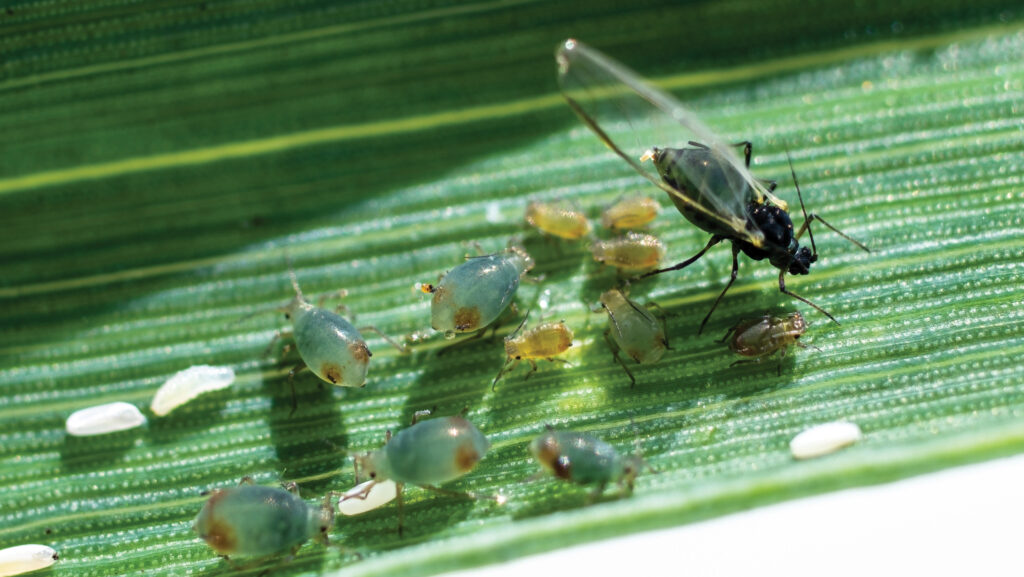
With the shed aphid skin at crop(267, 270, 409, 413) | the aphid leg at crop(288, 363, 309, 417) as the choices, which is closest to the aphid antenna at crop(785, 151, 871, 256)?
the shed aphid skin at crop(267, 270, 409, 413)

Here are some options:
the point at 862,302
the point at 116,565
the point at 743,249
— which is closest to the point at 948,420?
the point at 862,302

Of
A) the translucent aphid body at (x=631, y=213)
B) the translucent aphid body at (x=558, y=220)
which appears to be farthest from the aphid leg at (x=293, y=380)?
the translucent aphid body at (x=631, y=213)

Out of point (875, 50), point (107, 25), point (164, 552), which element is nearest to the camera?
point (164, 552)

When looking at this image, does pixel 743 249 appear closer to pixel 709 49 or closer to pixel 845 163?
pixel 845 163

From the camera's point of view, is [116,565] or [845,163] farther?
[845,163]

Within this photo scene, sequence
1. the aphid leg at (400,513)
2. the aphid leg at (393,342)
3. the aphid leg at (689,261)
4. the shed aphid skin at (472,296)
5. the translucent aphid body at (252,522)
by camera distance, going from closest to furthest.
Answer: the translucent aphid body at (252,522)
the aphid leg at (400,513)
the shed aphid skin at (472,296)
the aphid leg at (689,261)
the aphid leg at (393,342)

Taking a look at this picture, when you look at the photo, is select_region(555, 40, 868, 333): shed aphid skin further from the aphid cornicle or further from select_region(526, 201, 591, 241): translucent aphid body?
the aphid cornicle

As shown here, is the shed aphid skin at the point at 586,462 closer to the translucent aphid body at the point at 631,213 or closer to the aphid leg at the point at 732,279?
the aphid leg at the point at 732,279
